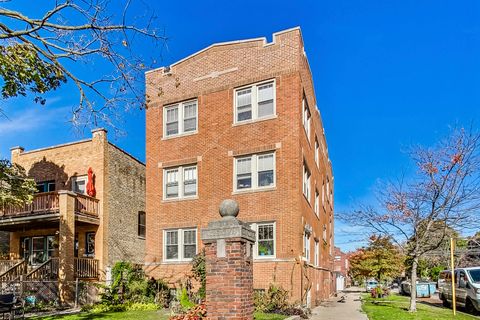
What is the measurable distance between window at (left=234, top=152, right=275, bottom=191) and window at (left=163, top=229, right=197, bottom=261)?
3346 mm

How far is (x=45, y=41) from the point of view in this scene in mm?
8547

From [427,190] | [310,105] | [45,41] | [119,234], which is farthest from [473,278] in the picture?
[45,41]

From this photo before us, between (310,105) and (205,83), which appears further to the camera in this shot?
(310,105)

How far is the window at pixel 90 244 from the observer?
2345cm

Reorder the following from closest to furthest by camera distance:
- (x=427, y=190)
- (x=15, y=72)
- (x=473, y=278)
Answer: (x=15, y=72)
(x=427, y=190)
(x=473, y=278)

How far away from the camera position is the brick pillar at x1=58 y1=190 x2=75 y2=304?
68.1 ft

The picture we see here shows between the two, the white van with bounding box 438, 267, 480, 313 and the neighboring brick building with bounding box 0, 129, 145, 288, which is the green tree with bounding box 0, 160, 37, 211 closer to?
the neighboring brick building with bounding box 0, 129, 145, 288

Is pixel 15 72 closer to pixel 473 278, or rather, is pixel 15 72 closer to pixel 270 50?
pixel 270 50

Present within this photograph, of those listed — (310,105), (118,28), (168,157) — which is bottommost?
(168,157)

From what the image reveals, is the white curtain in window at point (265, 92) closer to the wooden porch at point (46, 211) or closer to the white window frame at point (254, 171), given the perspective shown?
the white window frame at point (254, 171)

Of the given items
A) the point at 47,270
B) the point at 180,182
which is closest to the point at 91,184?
the point at 47,270

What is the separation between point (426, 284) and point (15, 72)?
33325 millimetres

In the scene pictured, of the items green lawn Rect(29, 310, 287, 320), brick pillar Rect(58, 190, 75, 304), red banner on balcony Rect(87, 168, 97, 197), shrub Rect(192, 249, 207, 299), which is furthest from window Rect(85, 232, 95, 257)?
green lawn Rect(29, 310, 287, 320)

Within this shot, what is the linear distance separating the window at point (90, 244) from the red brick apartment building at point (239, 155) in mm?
4080
